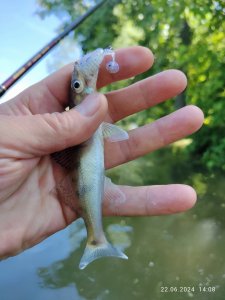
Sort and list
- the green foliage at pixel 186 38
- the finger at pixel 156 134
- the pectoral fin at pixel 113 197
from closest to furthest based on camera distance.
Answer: the pectoral fin at pixel 113 197 → the finger at pixel 156 134 → the green foliage at pixel 186 38

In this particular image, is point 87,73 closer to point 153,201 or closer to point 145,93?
point 145,93

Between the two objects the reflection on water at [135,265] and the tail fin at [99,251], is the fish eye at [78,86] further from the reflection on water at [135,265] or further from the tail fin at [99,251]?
the reflection on water at [135,265]

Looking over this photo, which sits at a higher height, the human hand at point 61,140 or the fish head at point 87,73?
the fish head at point 87,73

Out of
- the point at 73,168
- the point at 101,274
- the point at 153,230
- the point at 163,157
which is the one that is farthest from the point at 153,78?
the point at 163,157

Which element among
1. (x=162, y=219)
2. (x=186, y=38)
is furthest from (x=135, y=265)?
(x=186, y=38)

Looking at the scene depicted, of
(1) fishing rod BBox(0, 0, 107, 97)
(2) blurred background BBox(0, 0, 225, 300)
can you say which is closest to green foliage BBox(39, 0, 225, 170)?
(2) blurred background BBox(0, 0, 225, 300)

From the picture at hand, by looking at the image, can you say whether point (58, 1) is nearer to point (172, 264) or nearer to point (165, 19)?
point (165, 19)

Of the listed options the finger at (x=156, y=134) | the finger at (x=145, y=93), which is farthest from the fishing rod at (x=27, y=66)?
the finger at (x=156, y=134)
